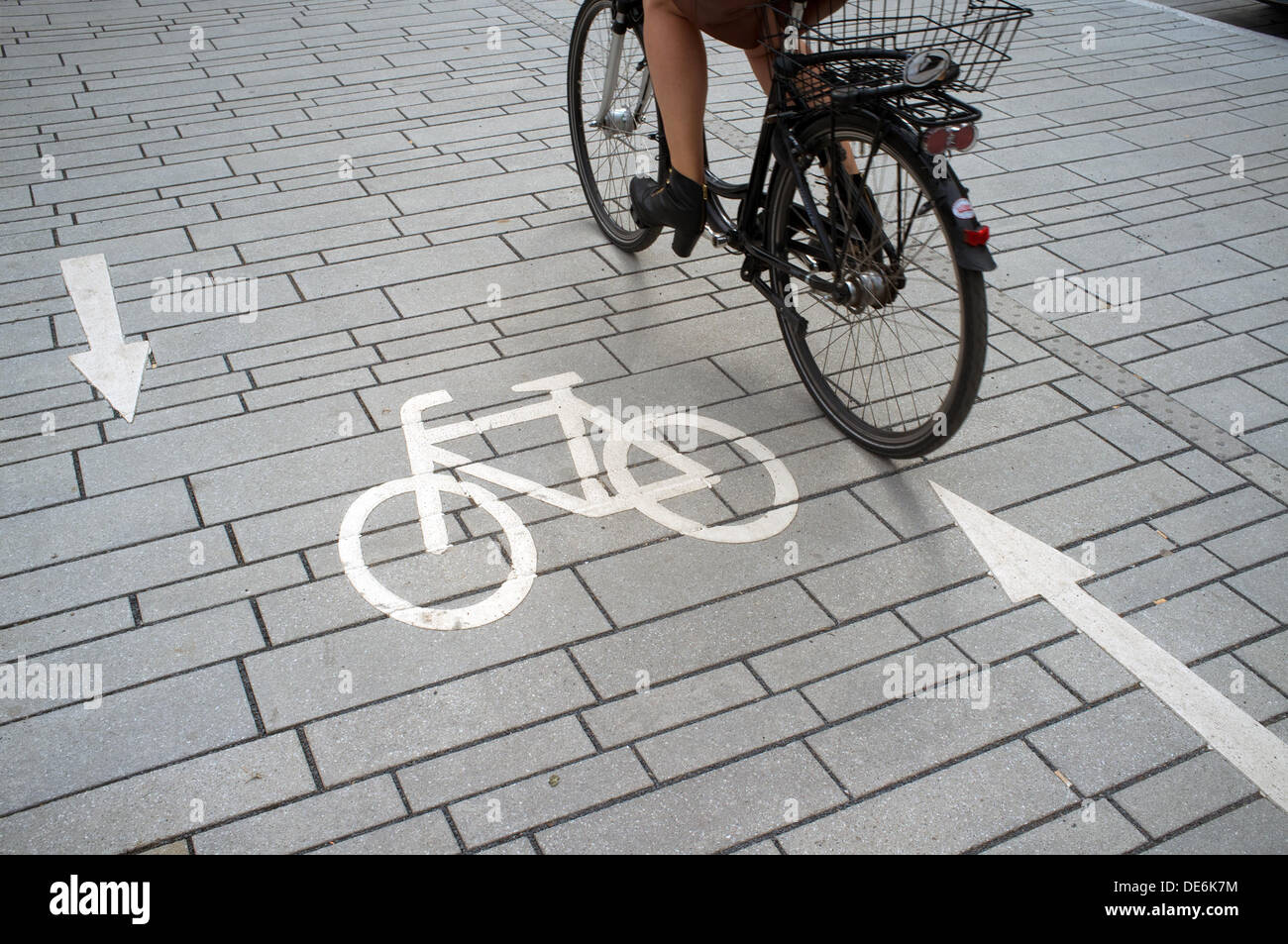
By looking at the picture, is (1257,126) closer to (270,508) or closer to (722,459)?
(722,459)

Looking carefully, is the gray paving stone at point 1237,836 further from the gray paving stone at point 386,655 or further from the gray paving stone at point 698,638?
the gray paving stone at point 386,655

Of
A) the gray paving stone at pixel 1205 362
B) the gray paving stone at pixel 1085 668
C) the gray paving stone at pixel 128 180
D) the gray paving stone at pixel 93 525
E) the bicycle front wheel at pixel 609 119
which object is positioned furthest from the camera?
the gray paving stone at pixel 128 180

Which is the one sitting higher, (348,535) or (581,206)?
(581,206)

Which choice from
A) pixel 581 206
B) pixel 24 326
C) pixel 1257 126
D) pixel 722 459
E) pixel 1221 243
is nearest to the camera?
pixel 722 459

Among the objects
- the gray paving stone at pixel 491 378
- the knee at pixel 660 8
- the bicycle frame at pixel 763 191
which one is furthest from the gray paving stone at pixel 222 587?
the knee at pixel 660 8

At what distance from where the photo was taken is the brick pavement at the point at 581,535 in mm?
2326

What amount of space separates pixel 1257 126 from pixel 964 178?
189 cm

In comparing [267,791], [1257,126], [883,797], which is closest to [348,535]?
[267,791]

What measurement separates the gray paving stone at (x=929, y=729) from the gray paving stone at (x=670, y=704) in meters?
0.22

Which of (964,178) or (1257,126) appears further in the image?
(1257,126)

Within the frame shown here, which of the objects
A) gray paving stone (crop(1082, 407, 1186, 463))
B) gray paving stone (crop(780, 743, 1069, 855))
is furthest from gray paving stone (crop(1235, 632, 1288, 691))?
gray paving stone (crop(1082, 407, 1186, 463))

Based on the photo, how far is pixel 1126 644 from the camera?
2.70 m

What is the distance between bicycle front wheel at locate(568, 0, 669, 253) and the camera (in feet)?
13.9

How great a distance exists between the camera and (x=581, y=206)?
16.2ft
